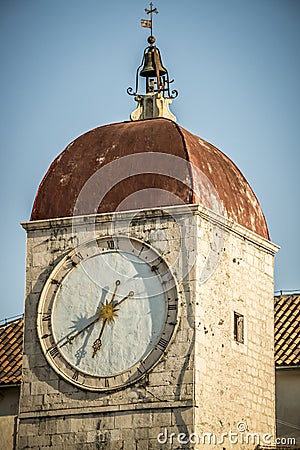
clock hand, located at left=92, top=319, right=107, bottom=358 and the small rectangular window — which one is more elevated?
the small rectangular window

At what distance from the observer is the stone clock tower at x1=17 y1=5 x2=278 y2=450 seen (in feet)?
92.7

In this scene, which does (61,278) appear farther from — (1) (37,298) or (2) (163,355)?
(2) (163,355)

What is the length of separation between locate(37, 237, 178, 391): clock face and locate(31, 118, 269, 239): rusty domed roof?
2.99ft

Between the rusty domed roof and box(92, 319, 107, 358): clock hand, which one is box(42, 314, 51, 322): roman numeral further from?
the rusty domed roof

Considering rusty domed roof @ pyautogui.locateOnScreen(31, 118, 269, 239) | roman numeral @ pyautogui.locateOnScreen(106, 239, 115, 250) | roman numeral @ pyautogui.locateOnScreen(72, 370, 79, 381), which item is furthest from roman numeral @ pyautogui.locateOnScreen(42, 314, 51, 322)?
rusty domed roof @ pyautogui.locateOnScreen(31, 118, 269, 239)

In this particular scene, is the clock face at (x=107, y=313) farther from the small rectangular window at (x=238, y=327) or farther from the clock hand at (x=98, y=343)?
the small rectangular window at (x=238, y=327)

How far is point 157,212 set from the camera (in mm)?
28938

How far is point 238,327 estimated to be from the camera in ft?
97.6

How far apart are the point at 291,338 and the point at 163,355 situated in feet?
24.4

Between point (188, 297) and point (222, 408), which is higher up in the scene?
point (188, 297)

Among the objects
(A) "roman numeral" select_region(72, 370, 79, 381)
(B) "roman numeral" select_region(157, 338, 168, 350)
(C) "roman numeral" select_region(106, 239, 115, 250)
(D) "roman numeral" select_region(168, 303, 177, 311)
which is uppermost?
(C) "roman numeral" select_region(106, 239, 115, 250)

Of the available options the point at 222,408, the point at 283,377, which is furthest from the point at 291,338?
the point at 222,408

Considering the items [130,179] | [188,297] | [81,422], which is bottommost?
[81,422]

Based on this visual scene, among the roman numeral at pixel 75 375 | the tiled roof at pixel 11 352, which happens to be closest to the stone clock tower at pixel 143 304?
the roman numeral at pixel 75 375
